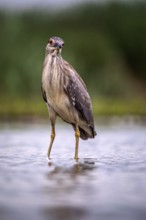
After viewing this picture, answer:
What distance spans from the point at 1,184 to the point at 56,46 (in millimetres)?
3605

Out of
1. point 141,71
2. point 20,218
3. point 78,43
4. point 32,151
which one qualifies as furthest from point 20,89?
point 20,218

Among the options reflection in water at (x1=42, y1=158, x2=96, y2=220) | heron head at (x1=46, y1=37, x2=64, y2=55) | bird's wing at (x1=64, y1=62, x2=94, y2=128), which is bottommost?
reflection in water at (x1=42, y1=158, x2=96, y2=220)

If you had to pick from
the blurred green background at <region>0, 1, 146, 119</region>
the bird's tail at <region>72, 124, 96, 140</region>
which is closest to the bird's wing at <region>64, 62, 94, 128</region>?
the bird's tail at <region>72, 124, 96, 140</region>

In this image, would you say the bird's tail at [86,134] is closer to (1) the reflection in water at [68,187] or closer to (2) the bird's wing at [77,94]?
(2) the bird's wing at [77,94]

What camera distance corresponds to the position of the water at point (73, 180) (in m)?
6.25

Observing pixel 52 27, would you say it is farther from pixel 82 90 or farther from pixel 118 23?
pixel 82 90

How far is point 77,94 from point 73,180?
3.40m

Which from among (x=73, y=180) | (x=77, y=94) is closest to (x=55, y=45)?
(x=77, y=94)

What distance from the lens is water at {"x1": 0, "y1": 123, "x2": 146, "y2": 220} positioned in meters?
6.25

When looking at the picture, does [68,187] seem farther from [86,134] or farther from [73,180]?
[86,134]

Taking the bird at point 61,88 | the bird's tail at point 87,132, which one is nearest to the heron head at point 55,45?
the bird at point 61,88

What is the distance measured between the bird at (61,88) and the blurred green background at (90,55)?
12.4 meters

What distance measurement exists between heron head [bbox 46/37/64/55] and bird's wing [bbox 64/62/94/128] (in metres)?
0.37

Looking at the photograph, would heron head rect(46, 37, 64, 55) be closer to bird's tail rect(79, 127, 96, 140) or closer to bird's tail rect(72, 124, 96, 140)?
bird's tail rect(72, 124, 96, 140)
